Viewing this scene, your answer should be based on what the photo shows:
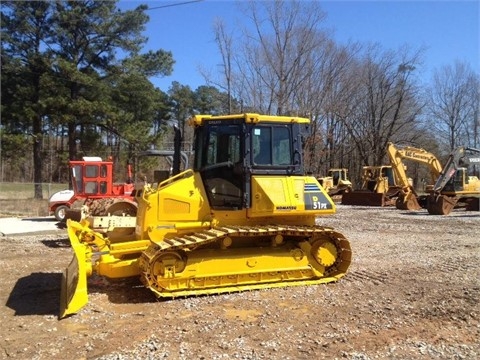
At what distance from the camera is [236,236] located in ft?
21.9

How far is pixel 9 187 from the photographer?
86.3 feet

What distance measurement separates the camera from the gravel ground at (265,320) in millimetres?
4562

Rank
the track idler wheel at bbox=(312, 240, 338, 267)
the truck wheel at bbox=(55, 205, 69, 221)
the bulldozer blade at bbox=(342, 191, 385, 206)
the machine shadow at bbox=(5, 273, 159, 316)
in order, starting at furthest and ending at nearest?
the bulldozer blade at bbox=(342, 191, 385, 206) → the truck wheel at bbox=(55, 205, 69, 221) → the track idler wheel at bbox=(312, 240, 338, 267) → the machine shadow at bbox=(5, 273, 159, 316)

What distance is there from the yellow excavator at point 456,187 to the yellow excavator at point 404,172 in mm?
1514

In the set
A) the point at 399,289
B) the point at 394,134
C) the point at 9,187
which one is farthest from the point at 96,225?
the point at 394,134

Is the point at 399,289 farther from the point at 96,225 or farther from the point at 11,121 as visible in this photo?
the point at 11,121

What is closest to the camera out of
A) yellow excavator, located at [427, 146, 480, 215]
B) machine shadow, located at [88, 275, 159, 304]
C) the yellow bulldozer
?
machine shadow, located at [88, 275, 159, 304]

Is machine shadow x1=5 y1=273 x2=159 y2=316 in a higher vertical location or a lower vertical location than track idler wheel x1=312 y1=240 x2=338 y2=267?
lower

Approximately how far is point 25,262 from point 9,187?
19150 millimetres

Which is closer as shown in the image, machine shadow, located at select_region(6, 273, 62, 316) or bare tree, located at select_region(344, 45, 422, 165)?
machine shadow, located at select_region(6, 273, 62, 316)

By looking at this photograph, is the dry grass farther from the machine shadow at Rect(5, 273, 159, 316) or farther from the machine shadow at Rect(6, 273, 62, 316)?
the machine shadow at Rect(5, 273, 159, 316)

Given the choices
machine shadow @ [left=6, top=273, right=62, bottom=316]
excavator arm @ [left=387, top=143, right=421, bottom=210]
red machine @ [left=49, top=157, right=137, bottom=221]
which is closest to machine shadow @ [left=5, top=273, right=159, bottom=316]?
machine shadow @ [left=6, top=273, right=62, bottom=316]

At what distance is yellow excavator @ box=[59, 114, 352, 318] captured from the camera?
6508mm

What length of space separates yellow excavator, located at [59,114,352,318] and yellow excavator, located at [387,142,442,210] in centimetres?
1682
